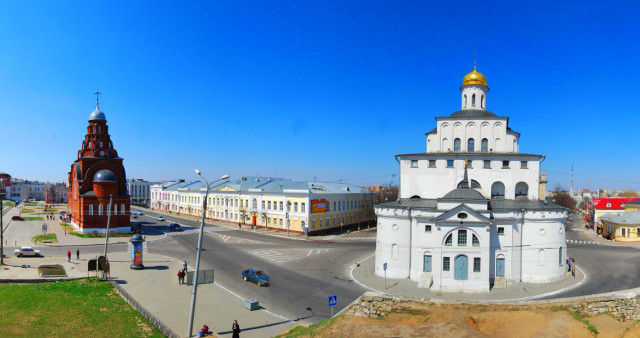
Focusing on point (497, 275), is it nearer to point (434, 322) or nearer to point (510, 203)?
point (510, 203)

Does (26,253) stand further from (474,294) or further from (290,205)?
(474,294)

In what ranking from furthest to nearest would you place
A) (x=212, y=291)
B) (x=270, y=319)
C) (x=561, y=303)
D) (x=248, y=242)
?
(x=248, y=242) → (x=212, y=291) → (x=270, y=319) → (x=561, y=303)

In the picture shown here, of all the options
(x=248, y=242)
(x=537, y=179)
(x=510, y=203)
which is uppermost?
(x=537, y=179)

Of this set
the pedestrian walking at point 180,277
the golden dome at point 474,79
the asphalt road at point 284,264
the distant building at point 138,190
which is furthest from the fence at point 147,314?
the distant building at point 138,190

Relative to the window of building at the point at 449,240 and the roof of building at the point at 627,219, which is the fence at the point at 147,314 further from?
the roof of building at the point at 627,219

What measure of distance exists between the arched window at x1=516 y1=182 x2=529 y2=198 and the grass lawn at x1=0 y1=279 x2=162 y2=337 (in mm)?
29763

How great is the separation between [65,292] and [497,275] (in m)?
29.6

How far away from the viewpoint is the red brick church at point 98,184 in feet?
163

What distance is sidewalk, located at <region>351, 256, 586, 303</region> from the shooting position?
25.0 m

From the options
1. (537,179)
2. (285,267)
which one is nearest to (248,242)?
(285,267)

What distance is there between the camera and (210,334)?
17.7 metres

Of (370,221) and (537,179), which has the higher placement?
(537,179)

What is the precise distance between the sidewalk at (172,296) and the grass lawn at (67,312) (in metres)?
1.41

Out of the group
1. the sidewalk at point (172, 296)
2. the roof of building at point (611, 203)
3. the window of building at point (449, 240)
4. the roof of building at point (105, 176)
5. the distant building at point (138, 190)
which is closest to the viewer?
the sidewalk at point (172, 296)
